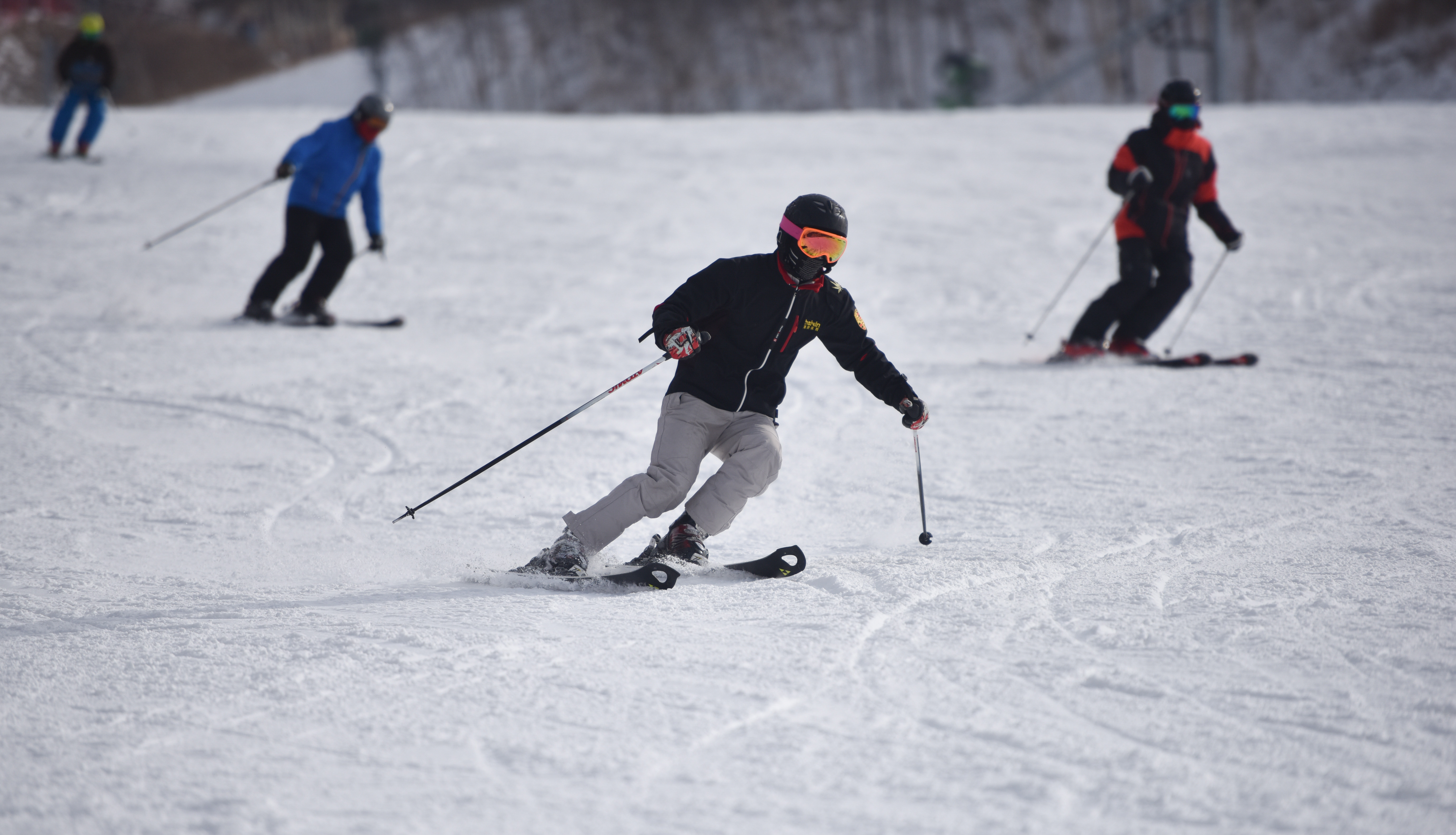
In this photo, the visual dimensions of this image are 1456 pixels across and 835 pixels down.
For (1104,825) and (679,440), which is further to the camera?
(679,440)

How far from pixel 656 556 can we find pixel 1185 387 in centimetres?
405

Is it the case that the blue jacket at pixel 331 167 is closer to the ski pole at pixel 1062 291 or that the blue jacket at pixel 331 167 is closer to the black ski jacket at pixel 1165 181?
the ski pole at pixel 1062 291

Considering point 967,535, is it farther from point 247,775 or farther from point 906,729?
point 247,775

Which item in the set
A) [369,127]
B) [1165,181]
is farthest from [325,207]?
[1165,181]

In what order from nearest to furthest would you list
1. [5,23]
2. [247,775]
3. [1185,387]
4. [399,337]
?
[247,775], [1185,387], [399,337], [5,23]

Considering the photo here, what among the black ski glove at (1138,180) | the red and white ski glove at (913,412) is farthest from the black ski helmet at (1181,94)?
the red and white ski glove at (913,412)

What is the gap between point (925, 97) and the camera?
→ 31.0 meters

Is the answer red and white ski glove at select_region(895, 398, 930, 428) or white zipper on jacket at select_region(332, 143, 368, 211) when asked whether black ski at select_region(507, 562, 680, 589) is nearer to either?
red and white ski glove at select_region(895, 398, 930, 428)

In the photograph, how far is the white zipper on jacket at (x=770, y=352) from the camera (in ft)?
12.0

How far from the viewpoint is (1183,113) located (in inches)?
270

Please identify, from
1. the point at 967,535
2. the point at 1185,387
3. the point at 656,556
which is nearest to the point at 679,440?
the point at 656,556

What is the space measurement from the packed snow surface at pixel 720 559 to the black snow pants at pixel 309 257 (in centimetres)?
38

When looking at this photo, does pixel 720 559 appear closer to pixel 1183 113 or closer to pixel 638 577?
pixel 638 577

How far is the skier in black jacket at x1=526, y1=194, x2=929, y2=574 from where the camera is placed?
3.56 meters
